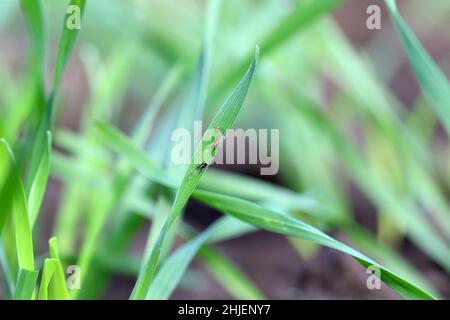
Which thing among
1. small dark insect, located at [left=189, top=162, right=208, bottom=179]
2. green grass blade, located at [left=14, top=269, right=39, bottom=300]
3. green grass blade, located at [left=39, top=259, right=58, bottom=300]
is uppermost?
small dark insect, located at [left=189, top=162, right=208, bottom=179]

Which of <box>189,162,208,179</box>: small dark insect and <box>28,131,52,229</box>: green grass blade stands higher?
<box>28,131,52,229</box>: green grass blade

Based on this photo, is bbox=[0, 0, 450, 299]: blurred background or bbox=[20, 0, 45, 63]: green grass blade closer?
bbox=[20, 0, 45, 63]: green grass blade

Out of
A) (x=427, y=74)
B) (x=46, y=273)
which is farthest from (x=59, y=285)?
(x=427, y=74)

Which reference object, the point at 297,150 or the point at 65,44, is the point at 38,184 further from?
the point at 297,150

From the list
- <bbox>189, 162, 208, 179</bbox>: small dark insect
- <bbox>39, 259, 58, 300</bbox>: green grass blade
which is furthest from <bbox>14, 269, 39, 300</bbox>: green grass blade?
<bbox>189, 162, 208, 179</bbox>: small dark insect

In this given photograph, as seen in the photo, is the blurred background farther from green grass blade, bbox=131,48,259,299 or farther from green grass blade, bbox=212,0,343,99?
green grass blade, bbox=131,48,259,299

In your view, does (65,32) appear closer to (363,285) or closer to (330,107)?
(363,285)
